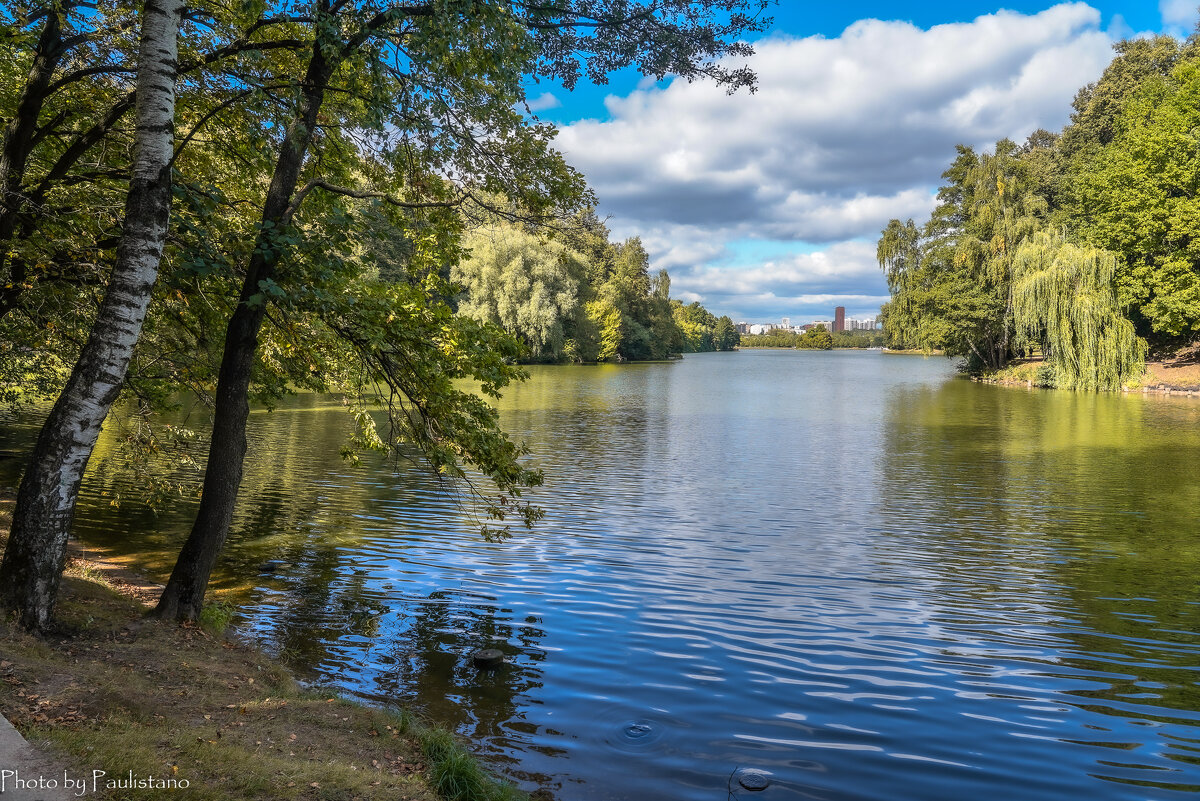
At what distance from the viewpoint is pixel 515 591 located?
31.0 ft

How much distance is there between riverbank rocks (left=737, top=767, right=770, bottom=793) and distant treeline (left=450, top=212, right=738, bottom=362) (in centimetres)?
2840

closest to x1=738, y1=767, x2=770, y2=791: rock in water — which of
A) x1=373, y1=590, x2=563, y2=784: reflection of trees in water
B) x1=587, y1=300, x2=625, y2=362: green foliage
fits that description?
x1=373, y1=590, x2=563, y2=784: reflection of trees in water

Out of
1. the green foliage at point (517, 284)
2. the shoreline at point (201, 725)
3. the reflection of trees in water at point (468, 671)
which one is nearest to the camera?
the shoreline at point (201, 725)

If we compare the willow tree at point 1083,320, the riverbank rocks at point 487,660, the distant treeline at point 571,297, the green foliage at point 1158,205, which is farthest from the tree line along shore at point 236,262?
the green foliage at point 1158,205

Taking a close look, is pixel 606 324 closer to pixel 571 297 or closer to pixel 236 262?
pixel 571 297

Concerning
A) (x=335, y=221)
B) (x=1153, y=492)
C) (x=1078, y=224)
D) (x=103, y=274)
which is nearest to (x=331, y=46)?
(x=335, y=221)

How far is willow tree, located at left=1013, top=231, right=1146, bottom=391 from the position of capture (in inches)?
1575

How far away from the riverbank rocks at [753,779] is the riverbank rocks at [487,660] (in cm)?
264

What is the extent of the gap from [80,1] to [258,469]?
1148 centimetres

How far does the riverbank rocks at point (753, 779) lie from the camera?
512 centimetres

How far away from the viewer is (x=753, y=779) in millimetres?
5184

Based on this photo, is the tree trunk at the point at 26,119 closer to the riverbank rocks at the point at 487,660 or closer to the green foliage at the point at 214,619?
the green foliage at the point at 214,619

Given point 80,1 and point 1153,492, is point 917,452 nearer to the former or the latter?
point 1153,492

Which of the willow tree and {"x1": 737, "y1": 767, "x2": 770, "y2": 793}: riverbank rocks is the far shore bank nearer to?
the willow tree
